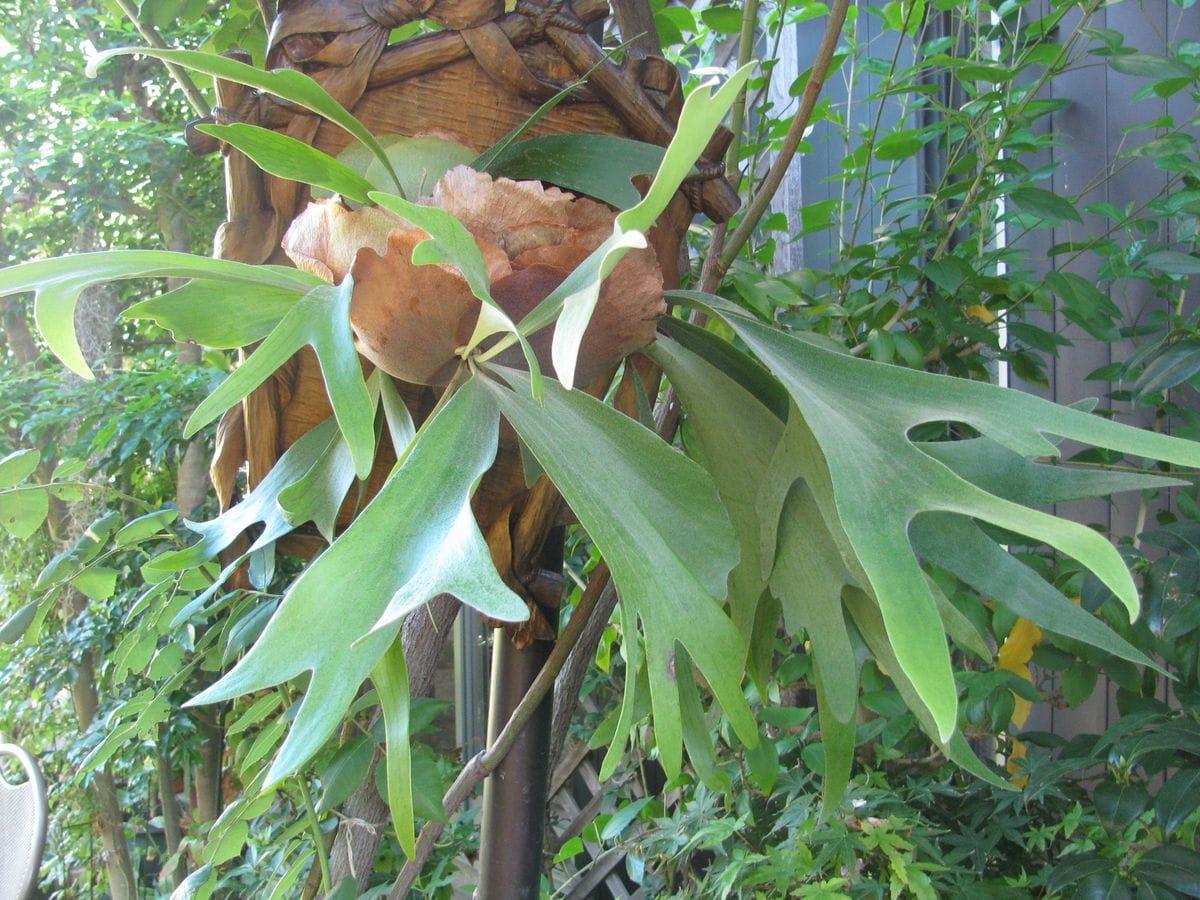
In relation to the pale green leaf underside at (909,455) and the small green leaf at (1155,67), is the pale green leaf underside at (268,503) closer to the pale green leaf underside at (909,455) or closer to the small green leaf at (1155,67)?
the pale green leaf underside at (909,455)

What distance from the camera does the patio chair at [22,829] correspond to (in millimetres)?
1331

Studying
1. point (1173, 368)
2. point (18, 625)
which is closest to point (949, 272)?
point (1173, 368)

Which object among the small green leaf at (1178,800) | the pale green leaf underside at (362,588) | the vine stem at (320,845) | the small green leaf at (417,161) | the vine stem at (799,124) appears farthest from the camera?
the small green leaf at (1178,800)

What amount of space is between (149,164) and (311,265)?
7.30ft

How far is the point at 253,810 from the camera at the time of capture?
624 millimetres

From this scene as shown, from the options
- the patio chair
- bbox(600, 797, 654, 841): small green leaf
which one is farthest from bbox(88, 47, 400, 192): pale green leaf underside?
the patio chair

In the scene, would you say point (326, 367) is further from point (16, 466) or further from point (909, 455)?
point (16, 466)

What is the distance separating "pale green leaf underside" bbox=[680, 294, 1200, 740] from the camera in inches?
11.1

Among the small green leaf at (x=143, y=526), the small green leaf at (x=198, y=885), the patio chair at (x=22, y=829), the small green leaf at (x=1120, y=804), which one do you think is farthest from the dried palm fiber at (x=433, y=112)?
the patio chair at (x=22, y=829)

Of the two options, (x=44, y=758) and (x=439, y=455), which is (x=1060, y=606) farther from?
(x=44, y=758)

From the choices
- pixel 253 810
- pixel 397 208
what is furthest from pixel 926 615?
pixel 253 810

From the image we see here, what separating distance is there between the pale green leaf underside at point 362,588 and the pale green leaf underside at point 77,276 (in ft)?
0.31

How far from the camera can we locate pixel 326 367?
31cm

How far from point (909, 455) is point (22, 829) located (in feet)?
5.02
